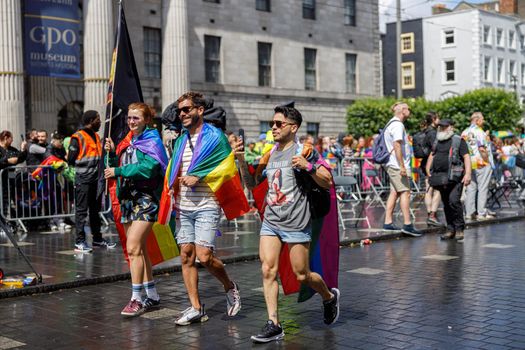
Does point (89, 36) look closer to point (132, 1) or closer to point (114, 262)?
point (132, 1)

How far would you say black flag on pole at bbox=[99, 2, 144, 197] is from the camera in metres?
8.20

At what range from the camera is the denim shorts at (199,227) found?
666 centimetres

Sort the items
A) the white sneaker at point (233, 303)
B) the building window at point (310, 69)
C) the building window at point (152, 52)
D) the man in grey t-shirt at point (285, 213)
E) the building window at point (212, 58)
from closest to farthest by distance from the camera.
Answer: the man in grey t-shirt at point (285, 213) → the white sneaker at point (233, 303) → the building window at point (152, 52) → the building window at point (212, 58) → the building window at point (310, 69)

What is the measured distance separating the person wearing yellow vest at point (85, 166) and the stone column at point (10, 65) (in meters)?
14.3

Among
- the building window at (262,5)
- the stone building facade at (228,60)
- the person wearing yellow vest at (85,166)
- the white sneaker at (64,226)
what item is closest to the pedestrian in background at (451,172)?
the person wearing yellow vest at (85,166)

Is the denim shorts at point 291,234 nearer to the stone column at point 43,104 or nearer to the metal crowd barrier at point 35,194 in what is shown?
the metal crowd barrier at point 35,194

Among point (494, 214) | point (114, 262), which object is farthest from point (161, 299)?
point (494, 214)

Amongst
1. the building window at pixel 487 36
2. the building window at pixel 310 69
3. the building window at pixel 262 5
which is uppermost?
the building window at pixel 487 36

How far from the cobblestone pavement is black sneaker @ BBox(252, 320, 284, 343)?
0.06m

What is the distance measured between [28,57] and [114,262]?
51.8ft

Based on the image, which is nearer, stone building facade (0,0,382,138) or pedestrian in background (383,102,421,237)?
pedestrian in background (383,102,421,237)

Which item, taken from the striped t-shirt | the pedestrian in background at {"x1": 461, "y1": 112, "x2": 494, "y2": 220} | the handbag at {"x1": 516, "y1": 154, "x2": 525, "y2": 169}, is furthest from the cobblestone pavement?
the handbag at {"x1": 516, "y1": 154, "x2": 525, "y2": 169}

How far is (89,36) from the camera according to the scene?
2739cm

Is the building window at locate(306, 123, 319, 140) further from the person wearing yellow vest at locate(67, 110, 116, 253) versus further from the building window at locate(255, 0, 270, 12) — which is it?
the person wearing yellow vest at locate(67, 110, 116, 253)
